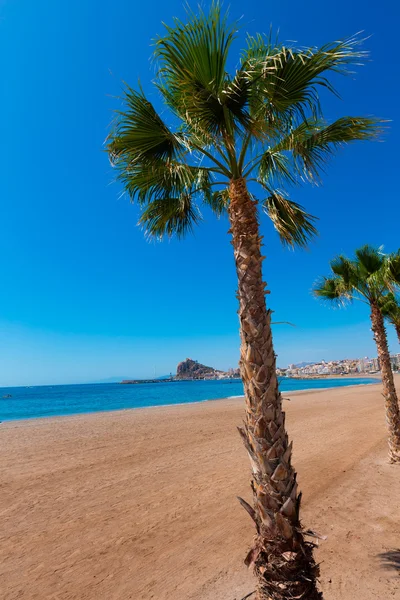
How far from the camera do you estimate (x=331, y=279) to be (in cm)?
1058

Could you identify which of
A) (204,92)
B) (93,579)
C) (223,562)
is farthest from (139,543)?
(204,92)

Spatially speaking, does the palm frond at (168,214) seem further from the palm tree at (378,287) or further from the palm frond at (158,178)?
the palm tree at (378,287)

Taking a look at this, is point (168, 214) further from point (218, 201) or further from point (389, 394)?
point (389, 394)

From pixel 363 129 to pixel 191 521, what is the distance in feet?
23.2

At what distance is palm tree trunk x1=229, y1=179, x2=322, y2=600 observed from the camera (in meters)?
2.88

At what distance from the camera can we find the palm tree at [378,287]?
28.6ft

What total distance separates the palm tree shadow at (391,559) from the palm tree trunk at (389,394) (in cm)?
458

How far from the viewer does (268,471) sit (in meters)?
3.00

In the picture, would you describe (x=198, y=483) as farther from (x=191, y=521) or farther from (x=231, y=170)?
(x=231, y=170)

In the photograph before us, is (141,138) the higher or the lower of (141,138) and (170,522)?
the higher

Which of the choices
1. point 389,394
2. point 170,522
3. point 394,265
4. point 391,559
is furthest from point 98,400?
point 391,559

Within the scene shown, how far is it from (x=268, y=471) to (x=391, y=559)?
331 centimetres

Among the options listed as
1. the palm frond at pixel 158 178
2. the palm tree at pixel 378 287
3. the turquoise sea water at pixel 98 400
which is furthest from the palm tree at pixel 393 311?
the turquoise sea water at pixel 98 400

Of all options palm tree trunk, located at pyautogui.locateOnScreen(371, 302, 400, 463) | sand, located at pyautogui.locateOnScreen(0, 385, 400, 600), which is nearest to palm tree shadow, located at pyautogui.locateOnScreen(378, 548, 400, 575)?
sand, located at pyautogui.locateOnScreen(0, 385, 400, 600)
